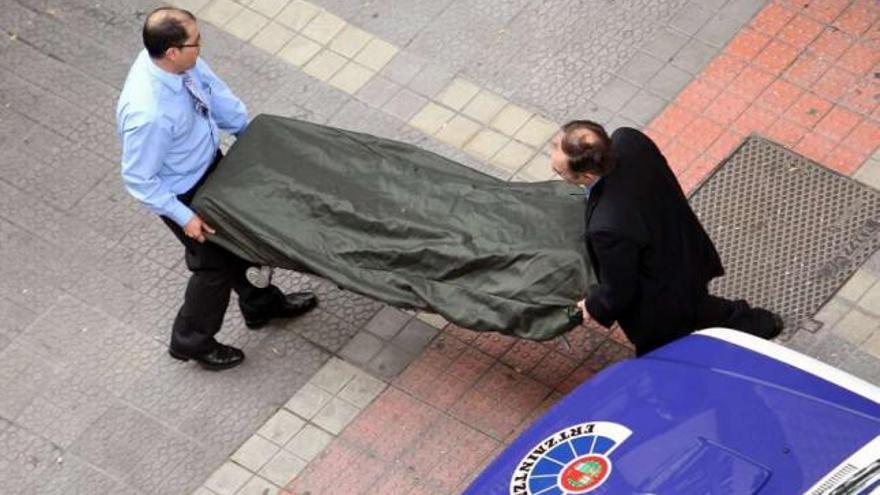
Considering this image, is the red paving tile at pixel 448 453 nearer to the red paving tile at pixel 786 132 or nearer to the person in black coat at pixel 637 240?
the person in black coat at pixel 637 240

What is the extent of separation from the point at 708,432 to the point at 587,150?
1214 millimetres

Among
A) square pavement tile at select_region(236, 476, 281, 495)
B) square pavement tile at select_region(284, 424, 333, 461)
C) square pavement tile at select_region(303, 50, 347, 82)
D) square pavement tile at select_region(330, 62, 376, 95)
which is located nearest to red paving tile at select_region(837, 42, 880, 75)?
square pavement tile at select_region(330, 62, 376, 95)

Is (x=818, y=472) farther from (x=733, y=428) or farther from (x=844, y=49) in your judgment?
(x=844, y=49)

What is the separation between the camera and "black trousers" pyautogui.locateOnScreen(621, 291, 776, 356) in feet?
22.0

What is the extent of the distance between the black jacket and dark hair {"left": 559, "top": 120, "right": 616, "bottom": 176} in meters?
0.08

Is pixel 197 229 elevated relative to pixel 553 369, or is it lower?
elevated

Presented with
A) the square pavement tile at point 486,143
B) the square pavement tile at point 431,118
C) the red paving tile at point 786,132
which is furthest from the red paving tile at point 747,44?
the square pavement tile at point 431,118

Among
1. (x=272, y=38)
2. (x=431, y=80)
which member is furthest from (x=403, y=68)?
(x=272, y=38)

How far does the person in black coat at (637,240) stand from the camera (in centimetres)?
640

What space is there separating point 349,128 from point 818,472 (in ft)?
12.9

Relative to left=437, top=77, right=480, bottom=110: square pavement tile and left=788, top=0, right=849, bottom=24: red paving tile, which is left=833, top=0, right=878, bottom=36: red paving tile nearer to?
left=788, top=0, right=849, bottom=24: red paving tile

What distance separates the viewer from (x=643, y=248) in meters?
6.46

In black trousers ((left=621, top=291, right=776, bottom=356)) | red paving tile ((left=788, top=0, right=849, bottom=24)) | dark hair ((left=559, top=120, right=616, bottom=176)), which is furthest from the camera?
red paving tile ((left=788, top=0, right=849, bottom=24))

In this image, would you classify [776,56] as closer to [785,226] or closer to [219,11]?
[785,226]
